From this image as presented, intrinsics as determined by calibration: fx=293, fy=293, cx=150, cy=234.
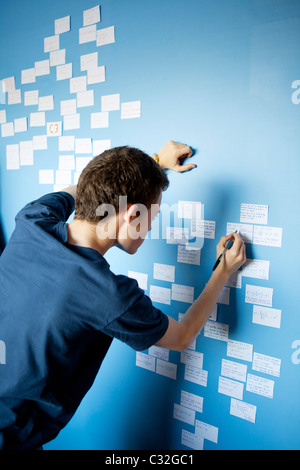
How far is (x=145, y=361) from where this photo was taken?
113 cm

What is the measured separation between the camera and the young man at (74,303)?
0.63 metres

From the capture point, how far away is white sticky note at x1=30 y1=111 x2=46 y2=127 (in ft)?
4.10

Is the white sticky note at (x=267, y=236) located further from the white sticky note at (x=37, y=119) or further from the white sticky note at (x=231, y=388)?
the white sticky note at (x=37, y=119)

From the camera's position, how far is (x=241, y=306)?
0.91m

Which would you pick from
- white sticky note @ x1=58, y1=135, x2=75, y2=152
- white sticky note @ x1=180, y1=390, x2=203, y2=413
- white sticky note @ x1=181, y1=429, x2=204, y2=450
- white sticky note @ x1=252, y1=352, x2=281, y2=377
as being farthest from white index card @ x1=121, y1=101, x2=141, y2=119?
white sticky note @ x1=181, y1=429, x2=204, y2=450

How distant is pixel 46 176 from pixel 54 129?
0.66 ft

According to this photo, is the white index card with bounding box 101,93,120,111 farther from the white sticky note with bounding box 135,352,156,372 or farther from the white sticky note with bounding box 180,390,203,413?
the white sticky note with bounding box 180,390,203,413

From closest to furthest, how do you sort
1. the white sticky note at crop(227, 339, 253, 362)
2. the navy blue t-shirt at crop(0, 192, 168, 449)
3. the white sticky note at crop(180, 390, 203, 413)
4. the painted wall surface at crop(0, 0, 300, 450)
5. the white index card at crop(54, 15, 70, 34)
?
the navy blue t-shirt at crop(0, 192, 168, 449) → the painted wall surface at crop(0, 0, 300, 450) → the white sticky note at crop(227, 339, 253, 362) → the white sticky note at crop(180, 390, 203, 413) → the white index card at crop(54, 15, 70, 34)

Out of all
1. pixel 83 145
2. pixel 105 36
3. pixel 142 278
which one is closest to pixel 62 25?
pixel 105 36

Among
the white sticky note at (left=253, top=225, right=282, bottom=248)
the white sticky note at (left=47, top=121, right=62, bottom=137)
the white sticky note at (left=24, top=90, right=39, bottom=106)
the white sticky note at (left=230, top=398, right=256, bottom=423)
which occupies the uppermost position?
the white sticky note at (left=24, top=90, right=39, bottom=106)

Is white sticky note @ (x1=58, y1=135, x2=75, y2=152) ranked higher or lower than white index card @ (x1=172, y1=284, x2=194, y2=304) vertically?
higher

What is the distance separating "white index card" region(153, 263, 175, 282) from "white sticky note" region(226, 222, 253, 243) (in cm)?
25

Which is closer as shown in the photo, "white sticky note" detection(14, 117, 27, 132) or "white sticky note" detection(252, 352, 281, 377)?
"white sticky note" detection(252, 352, 281, 377)

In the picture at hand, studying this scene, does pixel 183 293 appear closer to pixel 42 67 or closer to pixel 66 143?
pixel 66 143
